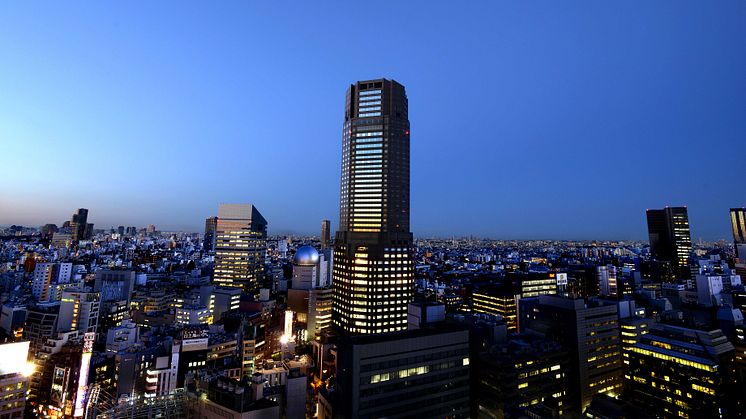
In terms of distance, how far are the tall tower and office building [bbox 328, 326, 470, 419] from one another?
4833cm

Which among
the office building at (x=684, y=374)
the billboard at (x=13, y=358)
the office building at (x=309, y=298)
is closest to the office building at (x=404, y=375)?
the office building at (x=684, y=374)

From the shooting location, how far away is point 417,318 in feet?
241

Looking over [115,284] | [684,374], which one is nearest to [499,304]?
[684,374]

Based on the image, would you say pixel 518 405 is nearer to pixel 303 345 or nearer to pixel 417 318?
pixel 417 318

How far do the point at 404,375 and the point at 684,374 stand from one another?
45.7 m

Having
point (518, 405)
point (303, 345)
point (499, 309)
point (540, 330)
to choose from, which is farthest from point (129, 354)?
point (499, 309)

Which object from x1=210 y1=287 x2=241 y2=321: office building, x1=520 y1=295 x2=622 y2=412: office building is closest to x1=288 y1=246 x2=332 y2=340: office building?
x1=210 y1=287 x2=241 y2=321: office building

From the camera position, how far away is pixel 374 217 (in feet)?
367

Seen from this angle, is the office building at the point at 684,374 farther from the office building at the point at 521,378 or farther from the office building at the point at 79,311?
the office building at the point at 79,311

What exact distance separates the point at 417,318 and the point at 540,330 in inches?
1065

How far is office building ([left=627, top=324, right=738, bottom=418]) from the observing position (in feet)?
188

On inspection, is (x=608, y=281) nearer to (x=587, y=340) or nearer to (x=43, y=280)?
(x=587, y=340)

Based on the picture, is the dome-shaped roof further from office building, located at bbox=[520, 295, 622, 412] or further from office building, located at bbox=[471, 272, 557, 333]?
office building, located at bbox=[520, 295, 622, 412]

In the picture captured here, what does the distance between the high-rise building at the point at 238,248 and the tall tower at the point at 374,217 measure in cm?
6601
